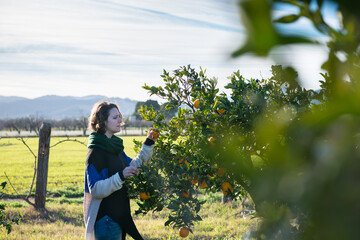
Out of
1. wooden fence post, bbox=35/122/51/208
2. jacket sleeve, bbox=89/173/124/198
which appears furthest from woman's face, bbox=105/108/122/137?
wooden fence post, bbox=35/122/51/208

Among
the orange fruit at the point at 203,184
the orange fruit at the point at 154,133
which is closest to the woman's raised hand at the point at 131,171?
the orange fruit at the point at 154,133

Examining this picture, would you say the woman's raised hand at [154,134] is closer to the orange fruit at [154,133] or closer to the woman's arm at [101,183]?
the orange fruit at [154,133]

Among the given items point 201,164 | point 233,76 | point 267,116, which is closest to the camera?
point 267,116

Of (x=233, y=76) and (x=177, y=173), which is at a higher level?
(x=233, y=76)

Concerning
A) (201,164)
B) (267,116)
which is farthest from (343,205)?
(201,164)

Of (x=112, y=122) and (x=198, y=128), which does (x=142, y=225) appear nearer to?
(x=112, y=122)

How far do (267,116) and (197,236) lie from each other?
15.8 feet

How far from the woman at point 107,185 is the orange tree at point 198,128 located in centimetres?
44

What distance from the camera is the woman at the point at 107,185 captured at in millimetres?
3836

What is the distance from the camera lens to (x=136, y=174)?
3342mm

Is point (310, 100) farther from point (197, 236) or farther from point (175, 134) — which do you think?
point (197, 236)

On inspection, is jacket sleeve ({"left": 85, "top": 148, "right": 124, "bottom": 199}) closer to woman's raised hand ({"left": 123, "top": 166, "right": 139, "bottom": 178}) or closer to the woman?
the woman

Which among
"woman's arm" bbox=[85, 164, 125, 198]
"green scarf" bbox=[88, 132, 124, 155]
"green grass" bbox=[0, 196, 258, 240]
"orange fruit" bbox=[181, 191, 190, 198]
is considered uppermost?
"green scarf" bbox=[88, 132, 124, 155]

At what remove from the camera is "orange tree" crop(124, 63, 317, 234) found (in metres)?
2.73
